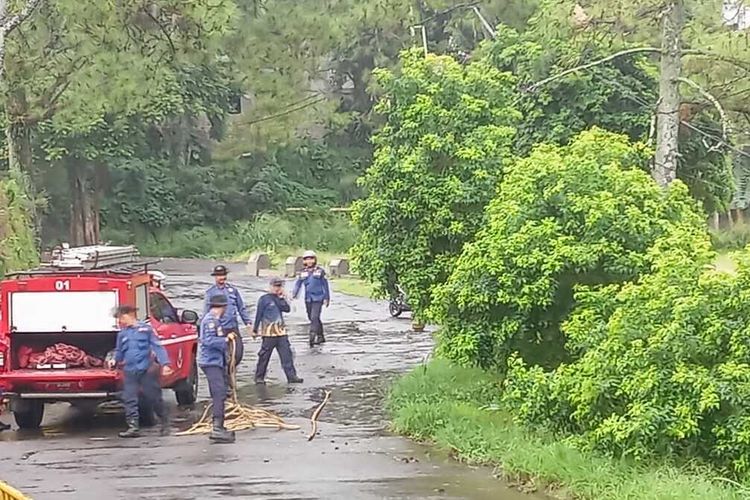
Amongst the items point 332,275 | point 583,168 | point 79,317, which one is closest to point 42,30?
point 332,275

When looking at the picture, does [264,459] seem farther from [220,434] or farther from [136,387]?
[136,387]

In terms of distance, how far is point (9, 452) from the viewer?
13320 millimetres

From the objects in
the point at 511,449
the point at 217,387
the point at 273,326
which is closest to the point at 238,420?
the point at 217,387

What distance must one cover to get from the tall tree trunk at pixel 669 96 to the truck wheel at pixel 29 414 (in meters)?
8.10

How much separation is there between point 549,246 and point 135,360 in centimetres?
454

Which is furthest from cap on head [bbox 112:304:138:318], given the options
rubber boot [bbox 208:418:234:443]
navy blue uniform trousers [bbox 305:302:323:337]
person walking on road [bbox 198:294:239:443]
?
navy blue uniform trousers [bbox 305:302:323:337]

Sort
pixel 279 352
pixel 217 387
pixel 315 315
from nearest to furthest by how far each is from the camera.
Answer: pixel 217 387, pixel 279 352, pixel 315 315

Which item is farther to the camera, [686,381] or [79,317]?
[79,317]

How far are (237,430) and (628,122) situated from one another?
390 inches

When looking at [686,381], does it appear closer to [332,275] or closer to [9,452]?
[9,452]

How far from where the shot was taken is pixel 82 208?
53469 mm

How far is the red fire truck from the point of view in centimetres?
1439

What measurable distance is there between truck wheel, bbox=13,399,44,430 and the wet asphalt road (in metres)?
0.19

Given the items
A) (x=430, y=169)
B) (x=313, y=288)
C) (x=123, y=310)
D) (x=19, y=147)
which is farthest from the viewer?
(x=19, y=147)
